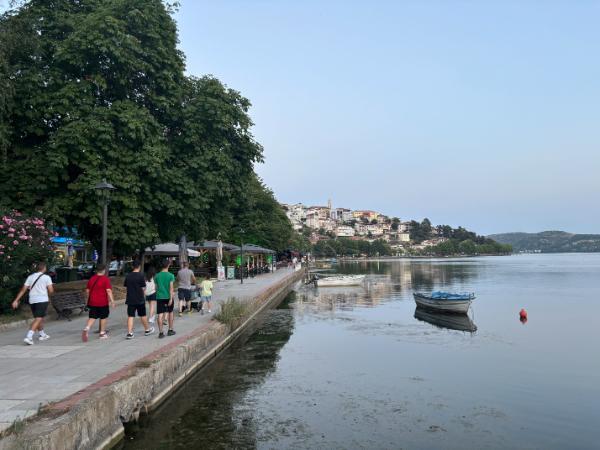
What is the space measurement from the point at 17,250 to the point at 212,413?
27.1ft

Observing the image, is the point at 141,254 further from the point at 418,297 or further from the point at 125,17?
the point at 418,297

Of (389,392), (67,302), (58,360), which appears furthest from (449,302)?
(58,360)

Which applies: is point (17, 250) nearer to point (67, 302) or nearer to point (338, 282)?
point (67, 302)

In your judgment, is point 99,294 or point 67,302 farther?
point 67,302

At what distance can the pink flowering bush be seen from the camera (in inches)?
508

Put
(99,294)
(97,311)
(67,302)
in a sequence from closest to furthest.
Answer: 1. (99,294)
2. (97,311)
3. (67,302)

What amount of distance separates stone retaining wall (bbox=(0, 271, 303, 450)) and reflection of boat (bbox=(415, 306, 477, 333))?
1390 cm

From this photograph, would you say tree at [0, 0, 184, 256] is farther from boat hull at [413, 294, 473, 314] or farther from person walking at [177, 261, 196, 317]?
boat hull at [413, 294, 473, 314]

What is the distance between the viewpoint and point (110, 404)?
6.72 meters

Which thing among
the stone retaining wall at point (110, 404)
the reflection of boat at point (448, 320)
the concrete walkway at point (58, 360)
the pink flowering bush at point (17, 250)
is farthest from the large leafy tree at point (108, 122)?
the reflection of boat at point (448, 320)

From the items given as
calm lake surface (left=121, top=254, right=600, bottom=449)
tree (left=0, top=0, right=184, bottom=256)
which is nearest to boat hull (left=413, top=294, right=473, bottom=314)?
calm lake surface (left=121, top=254, right=600, bottom=449)

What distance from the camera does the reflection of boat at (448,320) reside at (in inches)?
855

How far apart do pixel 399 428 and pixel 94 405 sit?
16.7 ft

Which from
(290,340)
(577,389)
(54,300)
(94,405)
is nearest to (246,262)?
(290,340)
